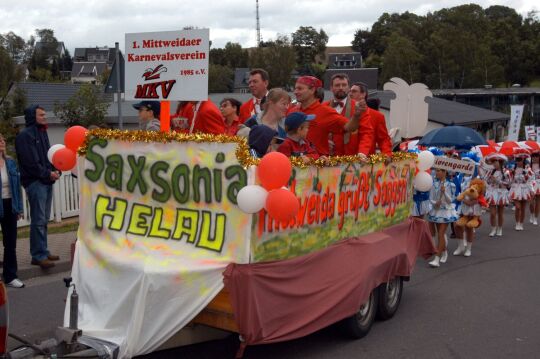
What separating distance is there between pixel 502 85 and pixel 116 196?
83665 millimetres

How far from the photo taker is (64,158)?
5.57m

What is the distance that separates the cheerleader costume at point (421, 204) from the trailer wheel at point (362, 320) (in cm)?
395

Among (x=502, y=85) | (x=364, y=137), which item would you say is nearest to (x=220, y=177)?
(x=364, y=137)

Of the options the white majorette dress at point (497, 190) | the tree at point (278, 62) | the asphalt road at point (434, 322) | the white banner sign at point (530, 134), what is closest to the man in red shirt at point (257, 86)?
the asphalt road at point (434, 322)

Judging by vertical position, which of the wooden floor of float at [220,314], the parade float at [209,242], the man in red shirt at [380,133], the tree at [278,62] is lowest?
the wooden floor of float at [220,314]

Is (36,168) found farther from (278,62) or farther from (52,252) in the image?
(278,62)

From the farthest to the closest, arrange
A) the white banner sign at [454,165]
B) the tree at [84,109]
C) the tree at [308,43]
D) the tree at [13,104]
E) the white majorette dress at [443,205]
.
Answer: the tree at [308,43]
the tree at [13,104]
the tree at [84,109]
the white banner sign at [454,165]
the white majorette dress at [443,205]

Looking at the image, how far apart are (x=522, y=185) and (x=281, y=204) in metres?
10.8

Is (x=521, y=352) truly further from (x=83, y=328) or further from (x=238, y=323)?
(x=83, y=328)

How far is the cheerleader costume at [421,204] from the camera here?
32.7 feet

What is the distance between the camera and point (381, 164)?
636cm

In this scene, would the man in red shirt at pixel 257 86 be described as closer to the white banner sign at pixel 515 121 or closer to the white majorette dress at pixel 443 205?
the white majorette dress at pixel 443 205

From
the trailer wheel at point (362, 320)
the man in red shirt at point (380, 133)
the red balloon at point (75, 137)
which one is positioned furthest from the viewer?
the man in red shirt at point (380, 133)

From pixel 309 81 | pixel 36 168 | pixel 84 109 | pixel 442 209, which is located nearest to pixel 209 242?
pixel 309 81
